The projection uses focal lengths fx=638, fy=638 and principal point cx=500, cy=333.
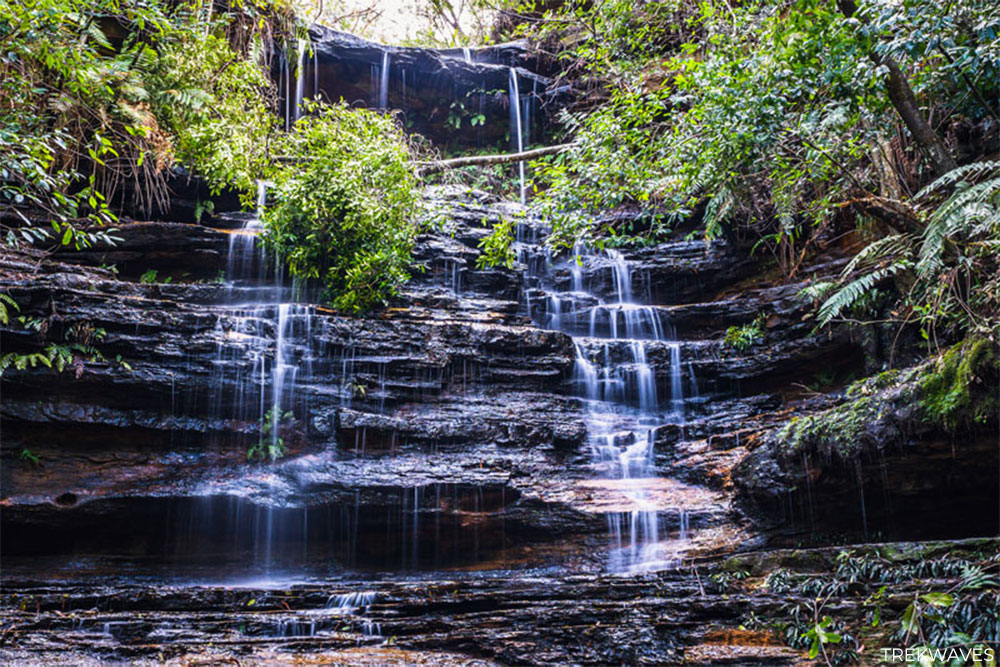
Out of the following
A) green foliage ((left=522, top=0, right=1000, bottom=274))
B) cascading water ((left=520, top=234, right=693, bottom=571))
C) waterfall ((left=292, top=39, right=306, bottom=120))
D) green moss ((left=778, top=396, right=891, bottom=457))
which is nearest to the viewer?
green foliage ((left=522, top=0, right=1000, bottom=274))

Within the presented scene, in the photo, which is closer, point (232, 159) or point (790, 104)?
point (790, 104)

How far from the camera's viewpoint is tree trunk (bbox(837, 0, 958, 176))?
231 inches

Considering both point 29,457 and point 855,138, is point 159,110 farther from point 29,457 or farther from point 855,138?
point 855,138

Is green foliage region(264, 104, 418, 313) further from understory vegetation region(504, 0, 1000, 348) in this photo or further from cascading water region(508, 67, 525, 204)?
cascading water region(508, 67, 525, 204)

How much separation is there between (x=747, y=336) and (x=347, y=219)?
21.9 ft

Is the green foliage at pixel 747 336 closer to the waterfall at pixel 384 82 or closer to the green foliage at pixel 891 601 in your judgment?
the green foliage at pixel 891 601

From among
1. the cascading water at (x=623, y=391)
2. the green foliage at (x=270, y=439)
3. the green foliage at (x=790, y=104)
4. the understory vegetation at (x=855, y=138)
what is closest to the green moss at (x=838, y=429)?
the understory vegetation at (x=855, y=138)

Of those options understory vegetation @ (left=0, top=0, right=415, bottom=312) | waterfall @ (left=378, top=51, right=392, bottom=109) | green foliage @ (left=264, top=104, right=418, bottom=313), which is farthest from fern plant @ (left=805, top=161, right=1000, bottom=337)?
waterfall @ (left=378, top=51, right=392, bottom=109)

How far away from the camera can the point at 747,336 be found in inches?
406

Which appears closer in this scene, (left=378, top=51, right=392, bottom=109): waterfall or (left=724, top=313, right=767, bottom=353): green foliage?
(left=724, top=313, right=767, bottom=353): green foliage

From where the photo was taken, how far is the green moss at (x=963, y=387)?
5730mm

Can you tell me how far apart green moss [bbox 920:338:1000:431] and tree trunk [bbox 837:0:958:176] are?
1.71 metres

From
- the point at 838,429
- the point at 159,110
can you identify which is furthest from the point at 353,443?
the point at 159,110

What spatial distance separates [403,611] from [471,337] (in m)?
4.81
